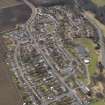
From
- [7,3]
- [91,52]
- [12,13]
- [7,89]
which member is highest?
[7,3]

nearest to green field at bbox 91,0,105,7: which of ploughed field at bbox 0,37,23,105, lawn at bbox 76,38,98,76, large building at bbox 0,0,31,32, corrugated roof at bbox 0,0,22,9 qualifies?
lawn at bbox 76,38,98,76

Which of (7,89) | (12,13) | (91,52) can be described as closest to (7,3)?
(12,13)

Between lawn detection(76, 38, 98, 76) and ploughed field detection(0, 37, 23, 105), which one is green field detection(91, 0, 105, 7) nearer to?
lawn detection(76, 38, 98, 76)

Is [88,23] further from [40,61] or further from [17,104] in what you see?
[17,104]

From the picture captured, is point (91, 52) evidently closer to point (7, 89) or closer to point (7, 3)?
point (7, 89)

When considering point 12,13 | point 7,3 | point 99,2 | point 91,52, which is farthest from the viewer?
point 7,3

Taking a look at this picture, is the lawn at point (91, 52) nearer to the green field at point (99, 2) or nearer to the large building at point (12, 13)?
the green field at point (99, 2)

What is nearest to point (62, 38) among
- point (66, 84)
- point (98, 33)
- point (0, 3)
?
point (98, 33)
